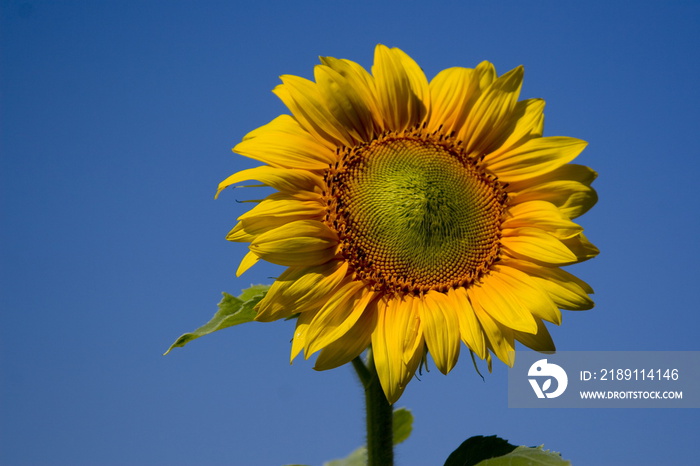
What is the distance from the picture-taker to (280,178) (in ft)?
11.1

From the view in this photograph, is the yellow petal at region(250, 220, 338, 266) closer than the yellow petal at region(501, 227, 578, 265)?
Yes

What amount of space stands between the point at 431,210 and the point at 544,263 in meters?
0.55

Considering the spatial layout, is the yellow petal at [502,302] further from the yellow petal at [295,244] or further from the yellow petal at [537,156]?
the yellow petal at [295,244]

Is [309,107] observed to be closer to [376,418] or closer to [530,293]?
[530,293]

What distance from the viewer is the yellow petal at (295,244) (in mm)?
3289

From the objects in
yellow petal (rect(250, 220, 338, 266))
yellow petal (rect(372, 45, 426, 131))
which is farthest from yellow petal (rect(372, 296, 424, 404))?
yellow petal (rect(372, 45, 426, 131))

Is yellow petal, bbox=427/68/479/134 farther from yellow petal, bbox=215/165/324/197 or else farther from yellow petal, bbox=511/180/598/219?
yellow petal, bbox=215/165/324/197

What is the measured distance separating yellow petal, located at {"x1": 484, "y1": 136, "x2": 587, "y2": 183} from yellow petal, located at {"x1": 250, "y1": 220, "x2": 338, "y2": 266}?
906 mm

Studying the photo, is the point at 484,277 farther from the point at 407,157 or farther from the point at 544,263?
the point at 407,157

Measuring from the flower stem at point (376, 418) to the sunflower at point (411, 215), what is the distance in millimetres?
246

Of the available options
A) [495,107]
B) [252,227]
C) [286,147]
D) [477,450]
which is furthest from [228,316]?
[495,107]

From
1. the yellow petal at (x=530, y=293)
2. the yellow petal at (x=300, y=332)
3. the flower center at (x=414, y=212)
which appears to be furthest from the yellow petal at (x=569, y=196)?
the yellow petal at (x=300, y=332)

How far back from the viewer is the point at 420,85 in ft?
12.0

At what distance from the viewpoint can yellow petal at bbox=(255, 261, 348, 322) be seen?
3311 mm
